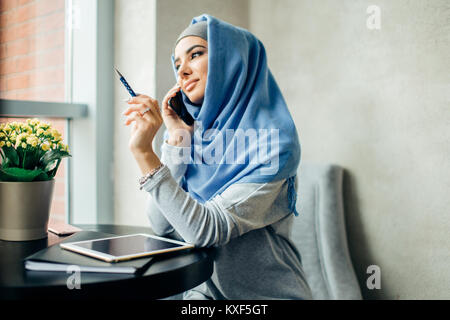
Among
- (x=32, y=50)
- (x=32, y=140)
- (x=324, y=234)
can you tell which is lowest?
(x=324, y=234)

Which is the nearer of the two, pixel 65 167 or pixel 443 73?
pixel 443 73

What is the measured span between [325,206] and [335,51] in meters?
0.69

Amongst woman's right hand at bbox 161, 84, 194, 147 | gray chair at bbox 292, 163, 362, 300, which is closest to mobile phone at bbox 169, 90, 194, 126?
woman's right hand at bbox 161, 84, 194, 147

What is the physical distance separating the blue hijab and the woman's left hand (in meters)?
0.21

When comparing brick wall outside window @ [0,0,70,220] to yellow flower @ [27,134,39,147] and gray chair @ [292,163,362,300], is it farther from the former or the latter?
gray chair @ [292,163,362,300]

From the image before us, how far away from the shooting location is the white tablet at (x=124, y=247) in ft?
2.85

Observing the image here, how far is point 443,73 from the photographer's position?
1.41 meters

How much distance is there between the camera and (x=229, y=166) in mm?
1132

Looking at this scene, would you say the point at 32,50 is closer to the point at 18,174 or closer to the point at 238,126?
the point at 18,174

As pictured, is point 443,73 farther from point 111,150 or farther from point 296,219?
point 111,150

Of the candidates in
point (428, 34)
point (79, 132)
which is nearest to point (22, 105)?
point (79, 132)

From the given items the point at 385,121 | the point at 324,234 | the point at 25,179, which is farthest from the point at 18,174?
the point at 385,121

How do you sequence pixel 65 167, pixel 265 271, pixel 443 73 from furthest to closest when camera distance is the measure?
pixel 65 167 < pixel 443 73 < pixel 265 271

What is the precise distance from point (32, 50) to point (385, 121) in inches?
59.0
